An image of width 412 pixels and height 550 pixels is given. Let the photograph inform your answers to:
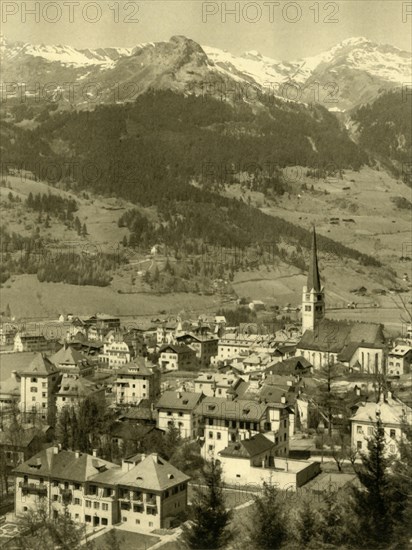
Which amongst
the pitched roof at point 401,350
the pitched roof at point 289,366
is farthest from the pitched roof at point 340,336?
the pitched roof at point 289,366

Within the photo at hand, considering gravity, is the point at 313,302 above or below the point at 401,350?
above

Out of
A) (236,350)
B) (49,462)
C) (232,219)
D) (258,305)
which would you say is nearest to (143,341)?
(236,350)

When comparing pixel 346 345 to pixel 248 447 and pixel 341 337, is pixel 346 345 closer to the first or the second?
pixel 341 337

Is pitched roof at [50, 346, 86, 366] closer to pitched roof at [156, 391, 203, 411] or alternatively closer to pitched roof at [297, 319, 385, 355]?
pitched roof at [156, 391, 203, 411]

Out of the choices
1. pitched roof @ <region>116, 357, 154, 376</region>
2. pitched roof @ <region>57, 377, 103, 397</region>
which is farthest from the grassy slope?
pitched roof @ <region>57, 377, 103, 397</region>

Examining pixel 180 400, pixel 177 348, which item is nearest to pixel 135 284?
pixel 177 348

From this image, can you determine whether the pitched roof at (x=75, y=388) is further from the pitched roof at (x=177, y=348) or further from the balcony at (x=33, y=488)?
the pitched roof at (x=177, y=348)
